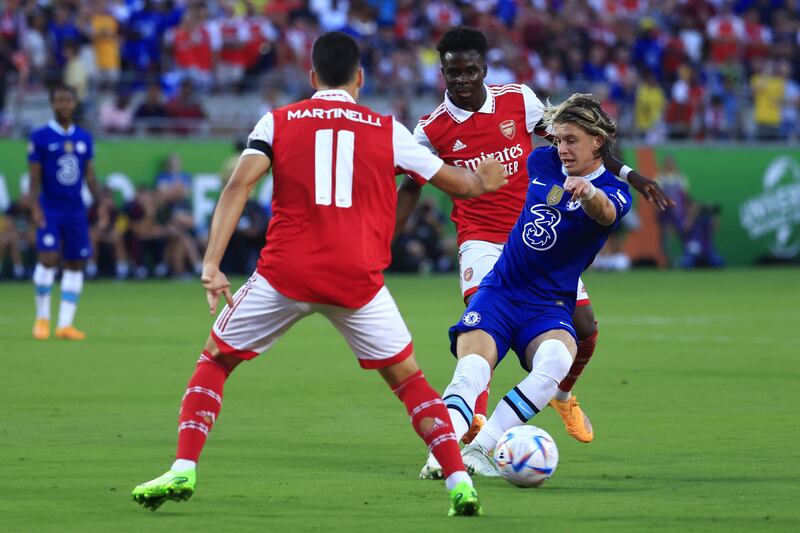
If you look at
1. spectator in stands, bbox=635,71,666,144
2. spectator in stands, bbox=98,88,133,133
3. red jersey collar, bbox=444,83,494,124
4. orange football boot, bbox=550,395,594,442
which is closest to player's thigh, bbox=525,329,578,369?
orange football boot, bbox=550,395,594,442

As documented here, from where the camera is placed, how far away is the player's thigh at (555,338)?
7.85 meters

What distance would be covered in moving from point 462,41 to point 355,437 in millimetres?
2558

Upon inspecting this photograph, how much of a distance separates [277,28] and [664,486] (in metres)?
23.0

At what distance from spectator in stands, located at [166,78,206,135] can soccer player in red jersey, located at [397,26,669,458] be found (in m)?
18.2

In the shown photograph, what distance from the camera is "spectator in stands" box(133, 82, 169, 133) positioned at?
26.7 metres

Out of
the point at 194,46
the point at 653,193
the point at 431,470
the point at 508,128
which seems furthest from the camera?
the point at 194,46

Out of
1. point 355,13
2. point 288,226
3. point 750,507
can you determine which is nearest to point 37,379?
point 288,226

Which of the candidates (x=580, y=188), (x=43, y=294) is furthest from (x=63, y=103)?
(x=580, y=188)

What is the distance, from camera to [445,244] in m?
28.9

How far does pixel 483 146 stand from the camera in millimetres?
9172

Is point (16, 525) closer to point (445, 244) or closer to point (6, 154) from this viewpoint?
point (6, 154)

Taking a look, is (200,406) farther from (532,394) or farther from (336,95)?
(532,394)

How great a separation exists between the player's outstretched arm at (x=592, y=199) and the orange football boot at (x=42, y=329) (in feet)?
32.2

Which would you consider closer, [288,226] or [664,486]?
[288,226]
